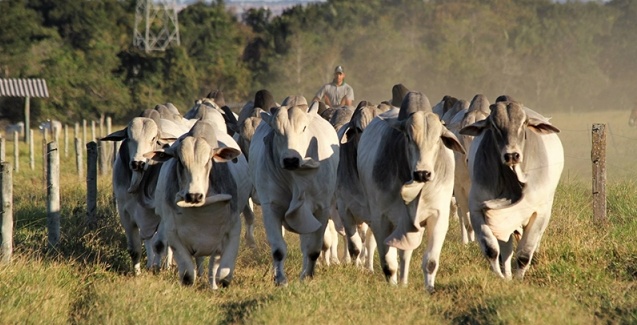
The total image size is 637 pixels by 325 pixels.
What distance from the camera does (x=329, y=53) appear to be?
180 feet

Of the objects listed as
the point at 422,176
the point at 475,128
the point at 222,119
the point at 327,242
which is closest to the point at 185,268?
the point at 327,242

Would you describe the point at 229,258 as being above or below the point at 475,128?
below

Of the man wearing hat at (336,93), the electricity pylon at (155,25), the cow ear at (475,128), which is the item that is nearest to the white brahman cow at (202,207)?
the cow ear at (475,128)

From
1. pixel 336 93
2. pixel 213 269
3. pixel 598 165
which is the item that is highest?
pixel 336 93

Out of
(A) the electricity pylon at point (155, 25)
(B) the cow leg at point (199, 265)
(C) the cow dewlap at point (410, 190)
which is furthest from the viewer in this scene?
(A) the electricity pylon at point (155, 25)

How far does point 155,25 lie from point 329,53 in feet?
27.9

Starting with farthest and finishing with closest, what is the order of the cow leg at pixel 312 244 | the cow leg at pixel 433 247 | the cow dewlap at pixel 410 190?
the cow leg at pixel 312 244, the cow leg at pixel 433 247, the cow dewlap at pixel 410 190

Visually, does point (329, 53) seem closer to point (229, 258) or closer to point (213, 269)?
point (213, 269)

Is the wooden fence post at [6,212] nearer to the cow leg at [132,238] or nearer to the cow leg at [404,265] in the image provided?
the cow leg at [132,238]

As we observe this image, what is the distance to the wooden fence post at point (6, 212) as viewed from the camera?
1042 centimetres

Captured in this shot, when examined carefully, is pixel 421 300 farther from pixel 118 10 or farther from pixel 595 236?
pixel 118 10

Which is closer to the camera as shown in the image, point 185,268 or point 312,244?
point 185,268

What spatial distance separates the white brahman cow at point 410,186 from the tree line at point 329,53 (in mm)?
36364

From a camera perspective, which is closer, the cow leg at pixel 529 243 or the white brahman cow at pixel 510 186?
the white brahman cow at pixel 510 186
